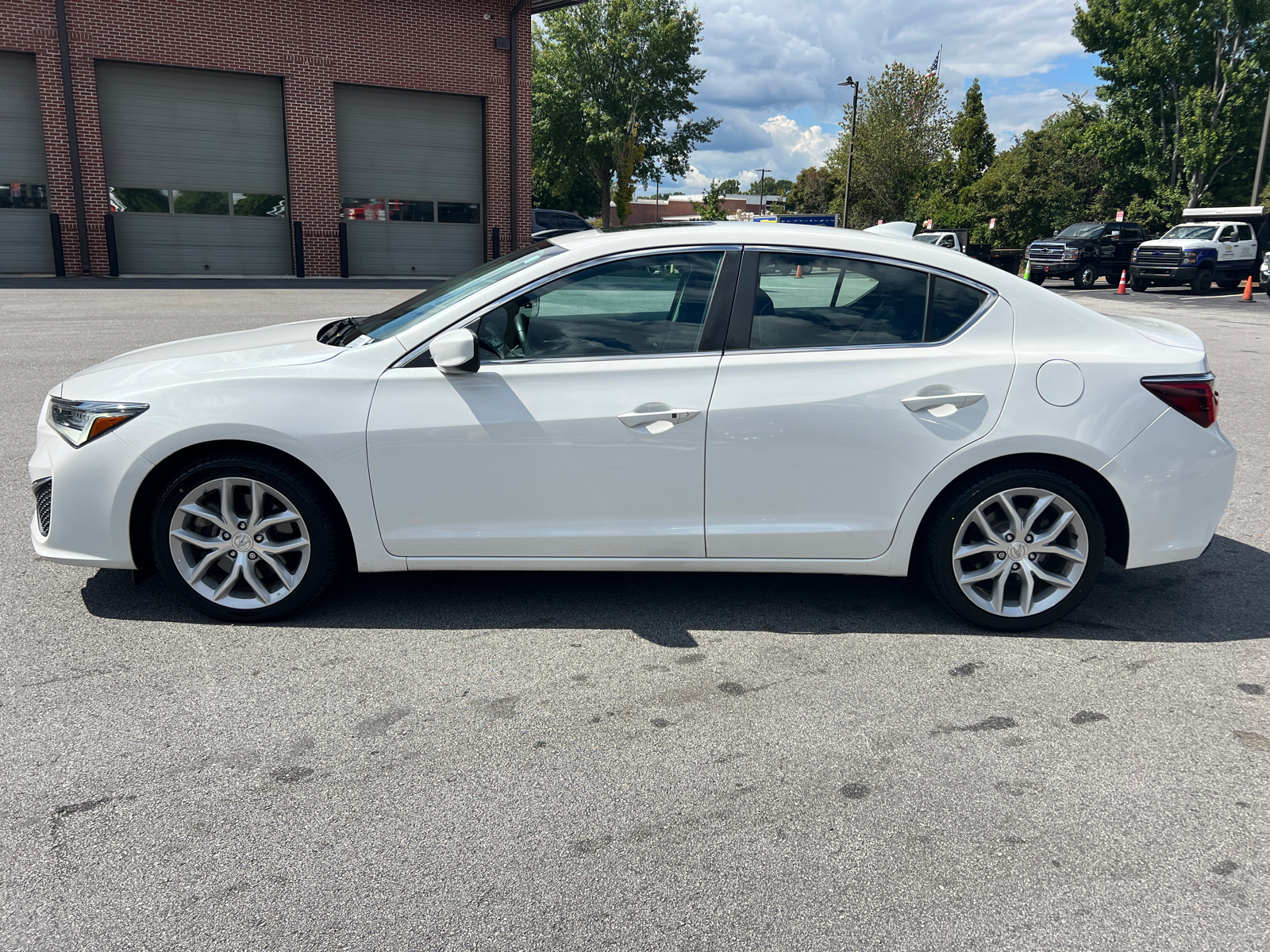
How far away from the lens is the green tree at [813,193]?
82.1m

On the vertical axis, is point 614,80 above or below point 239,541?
above

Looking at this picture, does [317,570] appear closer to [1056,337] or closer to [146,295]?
[1056,337]

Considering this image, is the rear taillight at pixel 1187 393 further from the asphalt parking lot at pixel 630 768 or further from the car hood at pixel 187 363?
Answer: the car hood at pixel 187 363

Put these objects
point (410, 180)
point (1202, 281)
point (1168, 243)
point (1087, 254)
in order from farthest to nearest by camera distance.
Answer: point (1087, 254), point (1168, 243), point (1202, 281), point (410, 180)

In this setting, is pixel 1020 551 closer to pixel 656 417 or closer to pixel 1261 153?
pixel 656 417

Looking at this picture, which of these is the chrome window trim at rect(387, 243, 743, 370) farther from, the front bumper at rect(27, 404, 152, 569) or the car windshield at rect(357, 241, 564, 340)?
the front bumper at rect(27, 404, 152, 569)

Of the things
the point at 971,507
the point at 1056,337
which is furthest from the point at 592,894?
the point at 1056,337

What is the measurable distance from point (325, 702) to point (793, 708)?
164cm

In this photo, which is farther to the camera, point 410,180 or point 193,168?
point 410,180

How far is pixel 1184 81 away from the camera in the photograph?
39.5m

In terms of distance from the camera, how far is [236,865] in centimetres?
253

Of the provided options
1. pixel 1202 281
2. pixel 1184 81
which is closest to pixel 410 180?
pixel 1202 281

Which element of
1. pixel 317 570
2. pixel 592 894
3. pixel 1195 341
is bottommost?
pixel 592 894

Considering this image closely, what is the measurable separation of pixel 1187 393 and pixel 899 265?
1.27 m
